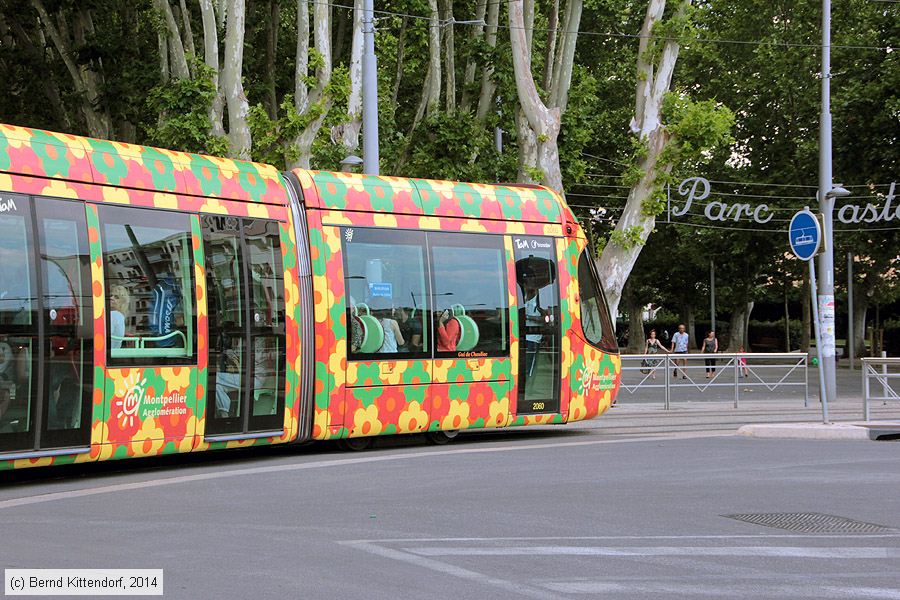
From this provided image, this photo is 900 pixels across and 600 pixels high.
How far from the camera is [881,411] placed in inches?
819

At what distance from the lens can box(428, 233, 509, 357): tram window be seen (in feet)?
48.1

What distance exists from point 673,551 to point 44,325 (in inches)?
233

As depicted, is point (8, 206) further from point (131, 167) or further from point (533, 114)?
point (533, 114)

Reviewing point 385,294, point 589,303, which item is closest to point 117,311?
point 385,294

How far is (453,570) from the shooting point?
23.6 ft

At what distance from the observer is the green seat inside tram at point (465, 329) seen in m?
14.8

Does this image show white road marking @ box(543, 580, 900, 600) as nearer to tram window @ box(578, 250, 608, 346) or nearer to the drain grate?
the drain grate

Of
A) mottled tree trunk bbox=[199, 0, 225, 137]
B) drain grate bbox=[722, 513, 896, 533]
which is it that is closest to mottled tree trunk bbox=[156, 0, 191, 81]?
mottled tree trunk bbox=[199, 0, 225, 137]

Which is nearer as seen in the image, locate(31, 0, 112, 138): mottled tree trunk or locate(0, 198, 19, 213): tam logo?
locate(0, 198, 19, 213): tam logo

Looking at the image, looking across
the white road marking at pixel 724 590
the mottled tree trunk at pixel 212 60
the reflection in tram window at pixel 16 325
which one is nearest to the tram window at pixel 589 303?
the reflection in tram window at pixel 16 325

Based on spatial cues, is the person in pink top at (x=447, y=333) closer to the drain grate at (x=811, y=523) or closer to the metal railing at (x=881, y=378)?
the drain grate at (x=811, y=523)

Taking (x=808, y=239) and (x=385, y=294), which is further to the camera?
(x=808, y=239)

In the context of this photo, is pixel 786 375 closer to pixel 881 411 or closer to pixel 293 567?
pixel 881 411

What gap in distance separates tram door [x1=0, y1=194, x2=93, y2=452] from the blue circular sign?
29.2 ft
